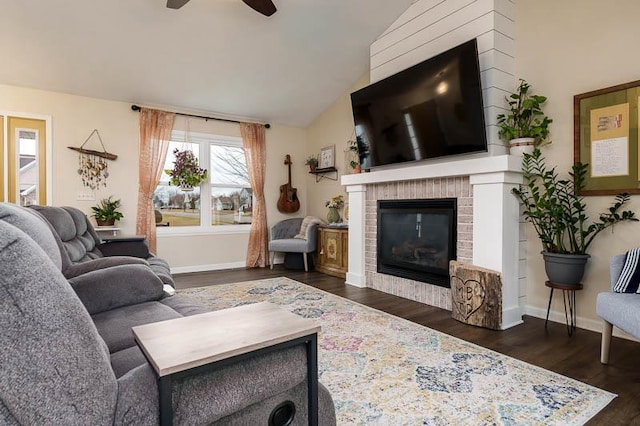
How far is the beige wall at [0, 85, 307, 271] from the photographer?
14.2 feet

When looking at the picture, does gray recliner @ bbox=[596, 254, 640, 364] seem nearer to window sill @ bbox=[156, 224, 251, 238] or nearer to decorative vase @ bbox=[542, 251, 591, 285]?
decorative vase @ bbox=[542, 251, 591, 285]

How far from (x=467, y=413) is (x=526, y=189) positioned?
2.15 m

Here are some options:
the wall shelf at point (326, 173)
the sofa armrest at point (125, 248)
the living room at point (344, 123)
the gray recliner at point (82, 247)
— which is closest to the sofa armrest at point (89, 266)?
the gray recliner at point (82, 247)

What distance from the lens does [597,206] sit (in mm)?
2703

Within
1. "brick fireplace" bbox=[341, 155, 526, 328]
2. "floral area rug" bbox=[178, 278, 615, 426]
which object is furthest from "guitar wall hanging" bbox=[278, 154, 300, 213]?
"floral area rug" bbox=[178, 278, 615, 426]

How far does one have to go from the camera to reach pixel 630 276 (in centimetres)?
210

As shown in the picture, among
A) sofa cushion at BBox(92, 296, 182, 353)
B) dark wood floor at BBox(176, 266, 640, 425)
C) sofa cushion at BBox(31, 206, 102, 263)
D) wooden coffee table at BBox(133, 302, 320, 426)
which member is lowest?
dark wood floor at BBox(176, 266, 640, 425)

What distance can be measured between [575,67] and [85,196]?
5478 millimetres

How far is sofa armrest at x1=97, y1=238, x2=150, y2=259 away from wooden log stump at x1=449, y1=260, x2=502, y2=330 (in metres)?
3.03

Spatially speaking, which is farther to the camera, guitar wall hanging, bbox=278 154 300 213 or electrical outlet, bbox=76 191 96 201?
guitar wall hanging, bbox=278 154 300 213

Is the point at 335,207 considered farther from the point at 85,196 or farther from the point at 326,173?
the point at 85,196

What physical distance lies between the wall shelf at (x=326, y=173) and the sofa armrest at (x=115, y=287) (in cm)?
384

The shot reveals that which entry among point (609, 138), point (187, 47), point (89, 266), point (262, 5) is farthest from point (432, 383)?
point (187, 47)

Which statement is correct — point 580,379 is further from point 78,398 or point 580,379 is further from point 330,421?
point 78,398
